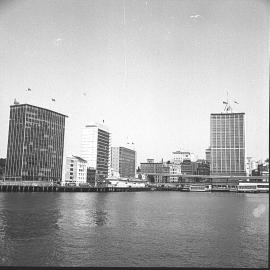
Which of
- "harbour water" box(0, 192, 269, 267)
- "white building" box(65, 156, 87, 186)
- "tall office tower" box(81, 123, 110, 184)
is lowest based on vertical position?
"harbour water" box(0, 192, 269, 267)

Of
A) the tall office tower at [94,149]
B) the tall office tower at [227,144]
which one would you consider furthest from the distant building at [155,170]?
the tall office tower at [94,149]

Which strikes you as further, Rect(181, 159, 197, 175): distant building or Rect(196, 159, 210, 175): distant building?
Rect(196, 159, 210, 175): distant building

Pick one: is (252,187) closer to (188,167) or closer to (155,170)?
(188,167)

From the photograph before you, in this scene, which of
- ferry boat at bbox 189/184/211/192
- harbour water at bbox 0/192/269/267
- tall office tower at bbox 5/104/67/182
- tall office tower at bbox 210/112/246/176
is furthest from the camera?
tall office tower at bbox 210/112/246/176

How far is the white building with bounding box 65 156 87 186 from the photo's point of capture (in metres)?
122

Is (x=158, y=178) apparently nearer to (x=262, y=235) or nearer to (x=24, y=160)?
(x=24, y=160)

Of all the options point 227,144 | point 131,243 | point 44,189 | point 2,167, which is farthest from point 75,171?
point 131,243

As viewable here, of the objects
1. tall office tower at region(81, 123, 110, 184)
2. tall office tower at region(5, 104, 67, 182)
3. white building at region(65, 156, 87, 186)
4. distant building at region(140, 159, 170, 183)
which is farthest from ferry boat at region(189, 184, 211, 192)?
tall office tower at region(5, 104, 67, 182)

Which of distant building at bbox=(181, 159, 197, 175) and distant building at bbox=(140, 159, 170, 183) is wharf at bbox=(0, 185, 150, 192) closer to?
distant building at bbox=(140, 159, 170, 183)

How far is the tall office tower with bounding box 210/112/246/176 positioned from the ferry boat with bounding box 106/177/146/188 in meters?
31.4

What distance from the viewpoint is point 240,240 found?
20.8 m

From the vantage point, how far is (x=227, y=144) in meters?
160

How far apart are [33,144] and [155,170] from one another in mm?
89663

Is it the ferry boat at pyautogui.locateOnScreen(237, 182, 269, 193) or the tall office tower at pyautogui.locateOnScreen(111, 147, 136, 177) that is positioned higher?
the tall office tower at pyautogui.locateOnScreen(111, 147, 136, 177)
